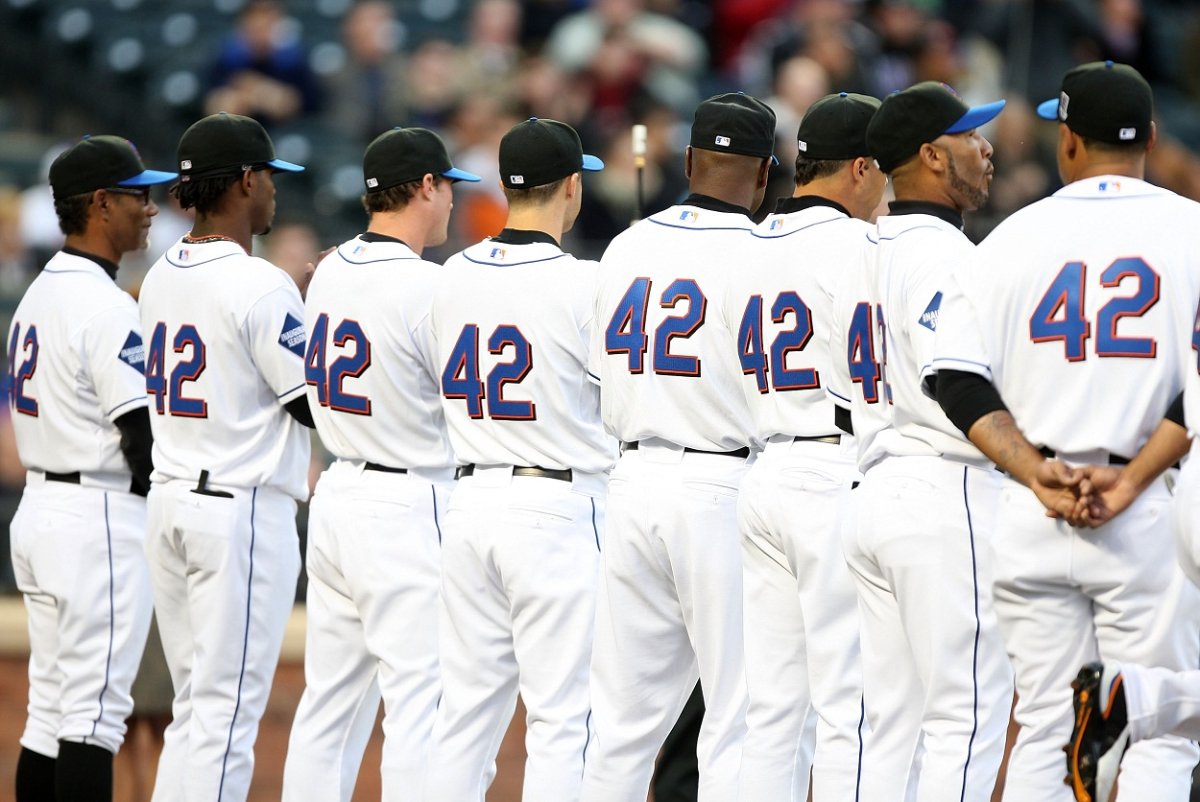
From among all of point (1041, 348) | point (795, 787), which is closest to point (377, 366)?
point (795, 787)

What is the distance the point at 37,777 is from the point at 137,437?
3.79 ft

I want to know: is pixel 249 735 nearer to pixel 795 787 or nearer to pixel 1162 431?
pixel 795 787

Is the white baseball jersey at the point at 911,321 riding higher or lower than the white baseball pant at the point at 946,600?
higher

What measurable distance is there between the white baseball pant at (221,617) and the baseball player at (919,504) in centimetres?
193

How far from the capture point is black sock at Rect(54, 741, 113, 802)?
5.93 meters

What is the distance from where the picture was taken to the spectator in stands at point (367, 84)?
11.8 m

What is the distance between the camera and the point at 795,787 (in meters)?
5.13

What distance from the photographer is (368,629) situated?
5656mm

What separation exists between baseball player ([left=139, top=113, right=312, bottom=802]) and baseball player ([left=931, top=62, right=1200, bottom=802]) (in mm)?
2272

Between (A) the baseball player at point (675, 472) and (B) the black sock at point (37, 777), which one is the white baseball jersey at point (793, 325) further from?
(B) the black sock at point (37, 777)

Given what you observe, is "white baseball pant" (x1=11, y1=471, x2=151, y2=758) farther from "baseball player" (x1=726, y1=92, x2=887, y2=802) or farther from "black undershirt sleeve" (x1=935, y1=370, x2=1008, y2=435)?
"black undershirt sleeve" (x1=935, y1=370, x2=1008, y2=435)

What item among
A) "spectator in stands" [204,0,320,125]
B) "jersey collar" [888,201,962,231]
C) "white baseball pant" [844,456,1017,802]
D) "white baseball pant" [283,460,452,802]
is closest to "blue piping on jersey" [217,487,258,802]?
"white baseball pant" [283,460,452,802]

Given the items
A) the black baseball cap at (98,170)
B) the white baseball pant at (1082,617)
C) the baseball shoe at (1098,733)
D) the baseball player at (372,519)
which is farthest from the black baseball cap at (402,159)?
the baseball shoe at (1098,733)

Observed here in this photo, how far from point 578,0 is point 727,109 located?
797 cm
